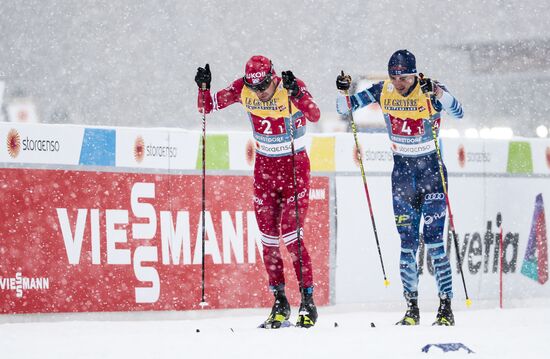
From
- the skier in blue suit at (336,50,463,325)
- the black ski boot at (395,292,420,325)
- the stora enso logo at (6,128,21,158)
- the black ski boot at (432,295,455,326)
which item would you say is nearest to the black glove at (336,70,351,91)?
the skier in blue suit at (336,50,463,325)

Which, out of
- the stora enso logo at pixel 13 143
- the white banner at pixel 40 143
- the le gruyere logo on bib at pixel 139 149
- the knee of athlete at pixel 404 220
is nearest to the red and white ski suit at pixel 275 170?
the knee of athlete at pixel 404 220

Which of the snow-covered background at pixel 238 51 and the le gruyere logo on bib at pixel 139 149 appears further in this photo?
the snow-covered background at pixel 238 51

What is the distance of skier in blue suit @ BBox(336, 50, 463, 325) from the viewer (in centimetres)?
826

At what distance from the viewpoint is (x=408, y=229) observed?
27.4 ft

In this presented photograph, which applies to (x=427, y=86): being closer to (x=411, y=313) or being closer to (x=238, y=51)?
(x=411, y=313)

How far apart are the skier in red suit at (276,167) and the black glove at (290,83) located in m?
0.17

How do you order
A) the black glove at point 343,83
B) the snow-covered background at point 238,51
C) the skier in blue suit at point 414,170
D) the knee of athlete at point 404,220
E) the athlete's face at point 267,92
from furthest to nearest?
1. the snow-covered background at point 238,51
2. the knee of athlete at point 404,220
3. the skier in blue suit at point 414,170
4. the black glove at point 343,83
5. the athlete's face at point 267,92

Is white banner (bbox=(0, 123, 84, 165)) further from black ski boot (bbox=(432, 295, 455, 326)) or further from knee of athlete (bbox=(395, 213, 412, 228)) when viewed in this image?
black ski boot (bbox=(432, 295, 455, 326))

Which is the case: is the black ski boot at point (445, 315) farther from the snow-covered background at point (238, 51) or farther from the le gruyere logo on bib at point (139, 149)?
the snow-covered background at point (238, 51)

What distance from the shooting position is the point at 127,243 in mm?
9219

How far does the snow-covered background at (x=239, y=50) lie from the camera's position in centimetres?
3984

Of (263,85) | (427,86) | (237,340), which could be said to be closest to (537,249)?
(427,86)

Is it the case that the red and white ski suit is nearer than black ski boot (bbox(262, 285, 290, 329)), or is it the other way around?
black ski boot (bbox(262, 285, 290, 329))

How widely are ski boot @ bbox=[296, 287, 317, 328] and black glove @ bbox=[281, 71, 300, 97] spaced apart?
1587 millimetres
